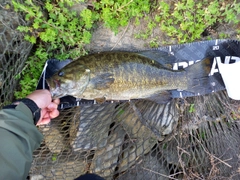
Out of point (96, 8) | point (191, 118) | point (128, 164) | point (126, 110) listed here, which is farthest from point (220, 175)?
point (96, 8)

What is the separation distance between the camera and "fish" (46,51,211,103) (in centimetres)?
266

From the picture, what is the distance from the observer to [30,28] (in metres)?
2.74

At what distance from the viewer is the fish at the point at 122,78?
266 cm

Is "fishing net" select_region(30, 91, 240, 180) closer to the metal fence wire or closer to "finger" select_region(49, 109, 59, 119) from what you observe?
the metal fence wire

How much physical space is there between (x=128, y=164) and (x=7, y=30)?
230cm

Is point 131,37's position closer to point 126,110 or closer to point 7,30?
point 126,110

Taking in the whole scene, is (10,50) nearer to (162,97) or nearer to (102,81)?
(102,81)

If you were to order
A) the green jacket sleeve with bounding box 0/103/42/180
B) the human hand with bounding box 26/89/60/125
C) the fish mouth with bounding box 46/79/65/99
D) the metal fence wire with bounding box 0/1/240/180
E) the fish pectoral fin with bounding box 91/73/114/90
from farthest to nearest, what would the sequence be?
the metal fence wire with bounding box 0/1/240/180 → the fish pectoral fin with bounding box 91/73/114/90 → the fish mouth with bounding box 46/79/65/99 → the human hand with bounding box 26/89/60/125 → the green jacket sleeve with bounding box 0/103/42/180

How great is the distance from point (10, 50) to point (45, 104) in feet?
2.50

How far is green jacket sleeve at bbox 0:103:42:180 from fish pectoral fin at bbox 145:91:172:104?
1.54 meters

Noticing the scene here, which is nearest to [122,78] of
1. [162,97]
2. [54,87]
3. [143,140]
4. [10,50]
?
[162,97]

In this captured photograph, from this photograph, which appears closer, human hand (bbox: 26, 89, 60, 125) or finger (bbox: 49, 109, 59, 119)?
human hand (bbox: 26, 89, 60, 125)

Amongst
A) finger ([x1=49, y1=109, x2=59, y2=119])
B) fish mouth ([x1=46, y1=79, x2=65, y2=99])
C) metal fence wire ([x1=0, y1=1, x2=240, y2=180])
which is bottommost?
metal fence wire ([x1=0, y1=1, x2=240, y2=180])

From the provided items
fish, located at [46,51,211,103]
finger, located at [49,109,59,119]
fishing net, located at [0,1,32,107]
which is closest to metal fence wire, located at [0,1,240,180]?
finger, located at [49,109,59,119]
